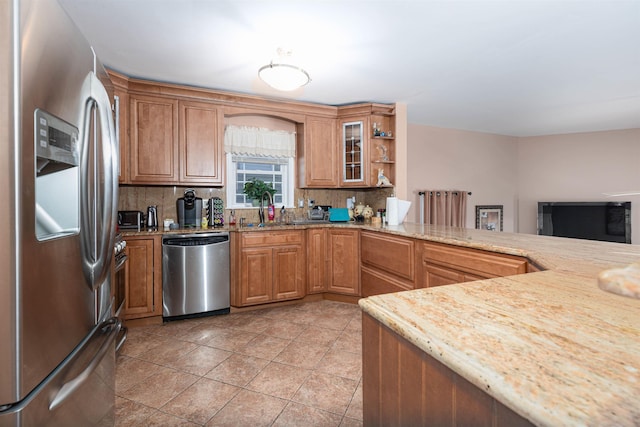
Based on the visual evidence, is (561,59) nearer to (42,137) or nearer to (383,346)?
(383,346)

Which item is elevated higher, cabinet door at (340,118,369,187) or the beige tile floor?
cabinet door at (340,118,369,187)

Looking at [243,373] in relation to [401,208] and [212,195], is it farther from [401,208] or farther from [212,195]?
[401,208]

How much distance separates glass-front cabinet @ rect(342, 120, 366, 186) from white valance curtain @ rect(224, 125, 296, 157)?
0.70 metres

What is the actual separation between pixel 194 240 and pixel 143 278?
57 centimetres

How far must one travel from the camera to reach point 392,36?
2455 mm

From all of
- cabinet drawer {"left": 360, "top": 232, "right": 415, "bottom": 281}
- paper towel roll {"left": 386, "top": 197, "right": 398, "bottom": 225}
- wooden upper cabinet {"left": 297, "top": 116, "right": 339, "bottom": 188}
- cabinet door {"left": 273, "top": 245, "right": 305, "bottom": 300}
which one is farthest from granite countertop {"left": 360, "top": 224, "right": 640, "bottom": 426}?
wooden upper cabinet {"left": 297, "top": 116, "right": 339, "bottom": 188}

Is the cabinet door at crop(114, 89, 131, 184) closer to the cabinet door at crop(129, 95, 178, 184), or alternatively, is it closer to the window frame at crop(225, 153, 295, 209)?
the cabinet door at crop(129, 95, 178, 184)

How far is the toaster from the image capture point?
10.4ft

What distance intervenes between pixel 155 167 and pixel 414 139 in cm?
398

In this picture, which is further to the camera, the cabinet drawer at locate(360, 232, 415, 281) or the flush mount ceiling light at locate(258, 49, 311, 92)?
the cabinet drawer at locate(360, 232, 415, 281)

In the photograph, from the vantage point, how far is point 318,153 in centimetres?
404

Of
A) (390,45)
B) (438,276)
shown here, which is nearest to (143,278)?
(438,276)

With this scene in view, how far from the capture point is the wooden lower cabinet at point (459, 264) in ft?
6.22

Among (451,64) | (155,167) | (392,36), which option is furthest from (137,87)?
(451,64)
